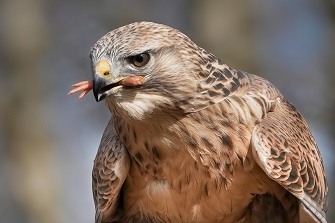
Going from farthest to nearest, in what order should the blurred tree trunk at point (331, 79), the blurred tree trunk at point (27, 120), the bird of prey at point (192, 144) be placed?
the blurred tree trunk at point (27, 120)
the blurred tree trunk at point (331, 79)
the bird of prey at point (192, 144)

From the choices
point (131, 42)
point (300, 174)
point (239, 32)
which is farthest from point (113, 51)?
point (239, 32)

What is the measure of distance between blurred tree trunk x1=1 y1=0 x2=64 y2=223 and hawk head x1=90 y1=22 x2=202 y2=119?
11.1 metres

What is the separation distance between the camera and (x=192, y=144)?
18.2 feet

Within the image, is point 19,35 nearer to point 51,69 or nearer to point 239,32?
point 51,69

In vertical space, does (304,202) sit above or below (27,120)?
above

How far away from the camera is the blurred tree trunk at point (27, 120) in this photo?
53.0 feet

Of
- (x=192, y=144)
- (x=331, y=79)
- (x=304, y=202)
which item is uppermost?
(x=192, y=144)

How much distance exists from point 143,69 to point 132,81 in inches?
4.9

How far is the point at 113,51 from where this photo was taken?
4965mm

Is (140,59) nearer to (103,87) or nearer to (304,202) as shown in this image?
(103,87)

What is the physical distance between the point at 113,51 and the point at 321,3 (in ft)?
39.4

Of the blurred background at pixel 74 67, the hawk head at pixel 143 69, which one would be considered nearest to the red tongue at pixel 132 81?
the hawk head at pixel 143 69

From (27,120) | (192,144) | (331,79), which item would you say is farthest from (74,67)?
(192,144)

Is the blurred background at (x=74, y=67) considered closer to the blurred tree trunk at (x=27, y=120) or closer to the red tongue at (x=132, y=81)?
the blurred tree trunk at (x=27, y=120)
